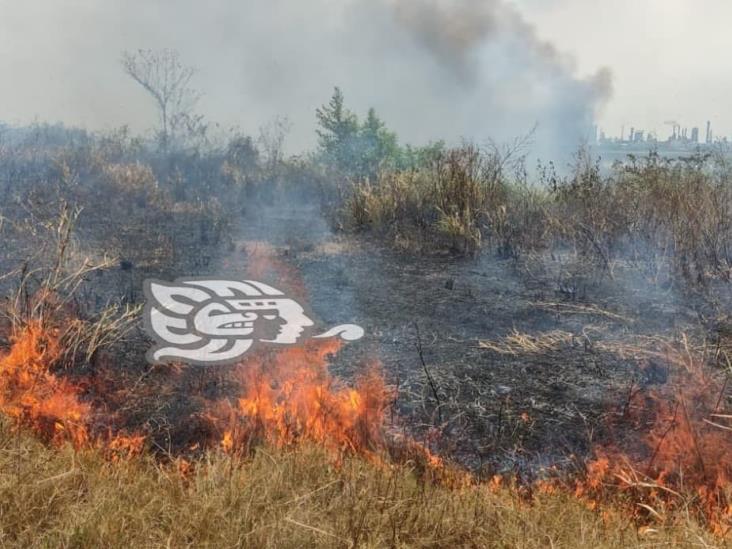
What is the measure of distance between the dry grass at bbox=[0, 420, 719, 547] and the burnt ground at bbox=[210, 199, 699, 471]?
→ 42cm

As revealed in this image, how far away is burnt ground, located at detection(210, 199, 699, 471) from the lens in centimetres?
273

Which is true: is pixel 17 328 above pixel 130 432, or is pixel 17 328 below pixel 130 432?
above

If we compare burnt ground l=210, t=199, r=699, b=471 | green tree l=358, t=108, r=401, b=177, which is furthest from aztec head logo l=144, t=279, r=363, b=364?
green tree l=358, t=108, r=401, b=177

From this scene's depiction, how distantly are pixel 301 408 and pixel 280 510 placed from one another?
81cm

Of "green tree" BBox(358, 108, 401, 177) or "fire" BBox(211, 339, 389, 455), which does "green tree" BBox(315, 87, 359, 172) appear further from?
"fire" BBox(211, 339, 389, 455)

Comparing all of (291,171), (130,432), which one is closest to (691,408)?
(130,432)

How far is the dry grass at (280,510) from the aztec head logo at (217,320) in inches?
51.0

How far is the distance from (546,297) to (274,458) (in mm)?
2854

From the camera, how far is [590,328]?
12.8 feet

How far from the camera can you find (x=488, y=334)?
3.87 metres

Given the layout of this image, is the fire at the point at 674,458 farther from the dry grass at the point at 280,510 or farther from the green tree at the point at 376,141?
the green tree at the point at 376,141

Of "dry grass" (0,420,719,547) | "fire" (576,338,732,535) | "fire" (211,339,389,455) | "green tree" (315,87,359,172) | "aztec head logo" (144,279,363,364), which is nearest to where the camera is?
"dry grass" (0,420,719,547)

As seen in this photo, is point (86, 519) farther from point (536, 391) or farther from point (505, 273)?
point (505, 273)

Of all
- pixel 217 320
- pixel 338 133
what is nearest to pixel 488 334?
pixel 217 320
